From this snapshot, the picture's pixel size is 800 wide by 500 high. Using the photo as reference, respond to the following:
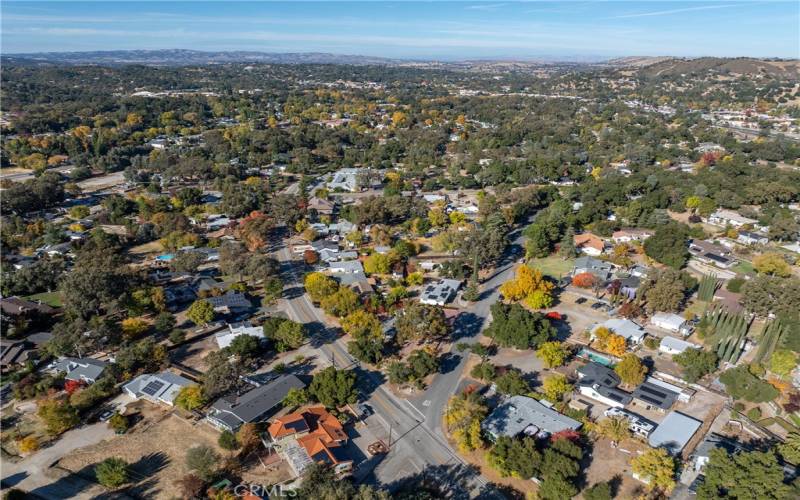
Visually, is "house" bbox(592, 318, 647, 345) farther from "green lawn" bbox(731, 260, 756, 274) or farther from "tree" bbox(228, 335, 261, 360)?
"tree" bbox(228, 335, 261, 360)

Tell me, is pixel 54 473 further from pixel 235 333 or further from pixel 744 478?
pixel 744 478

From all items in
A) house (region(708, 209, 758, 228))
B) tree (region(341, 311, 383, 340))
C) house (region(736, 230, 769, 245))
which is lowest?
tree (region(341, 311, 383, 340))

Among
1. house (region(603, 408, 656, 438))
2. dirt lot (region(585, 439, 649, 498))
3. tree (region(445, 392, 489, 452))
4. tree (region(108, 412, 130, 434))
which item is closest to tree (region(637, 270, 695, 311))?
house (region(603, 408, 656, 438))

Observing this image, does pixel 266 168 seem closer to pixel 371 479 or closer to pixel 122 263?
pixel 122 263

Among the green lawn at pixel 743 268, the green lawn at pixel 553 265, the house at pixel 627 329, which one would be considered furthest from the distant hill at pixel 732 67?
the house at pixel 627 329

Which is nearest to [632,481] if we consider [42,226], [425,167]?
[42,226]

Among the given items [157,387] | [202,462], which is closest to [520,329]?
[202,462]

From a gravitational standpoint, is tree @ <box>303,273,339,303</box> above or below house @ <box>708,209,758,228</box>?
below

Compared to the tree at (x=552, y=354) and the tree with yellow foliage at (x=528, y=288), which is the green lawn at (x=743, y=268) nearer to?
the tree with yellow foliage at (x=528, y=288)

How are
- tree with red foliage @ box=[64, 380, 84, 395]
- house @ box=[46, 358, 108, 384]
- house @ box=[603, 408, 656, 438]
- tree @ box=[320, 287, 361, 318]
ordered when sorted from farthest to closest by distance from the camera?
tree @ box=[320, 287, 361, 318]
house @ box=[46, 358, 108, 384]
tree with red foliage @ box=[64, 380, 84, 395]
house @ box=[603, 408, 656, 438]
